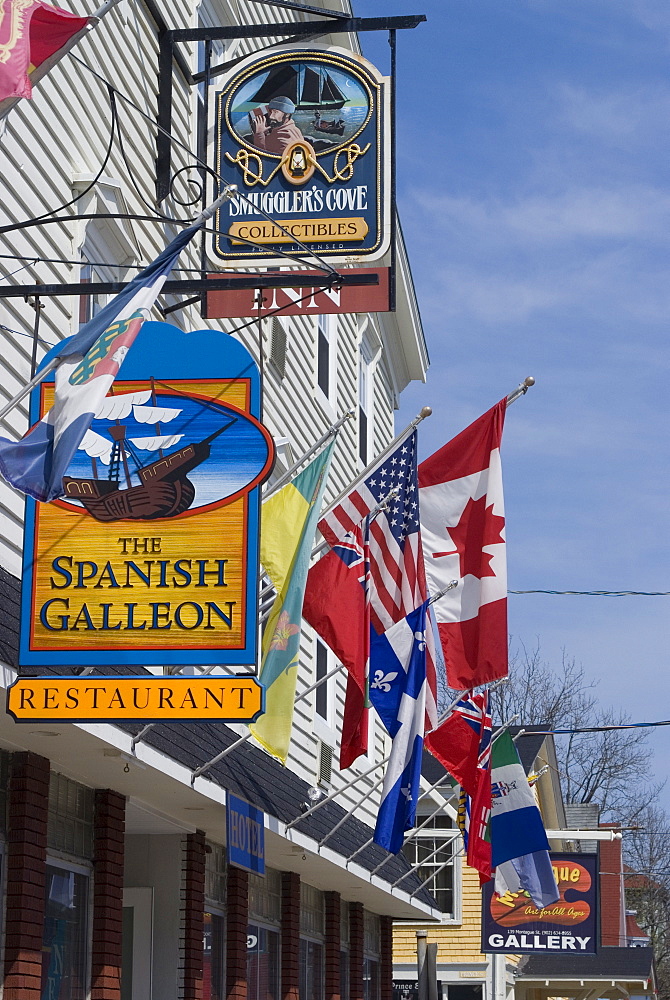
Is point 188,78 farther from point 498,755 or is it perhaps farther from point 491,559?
point 498,755

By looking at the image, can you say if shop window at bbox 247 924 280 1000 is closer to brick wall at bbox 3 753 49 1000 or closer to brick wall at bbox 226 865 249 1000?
brick wall at bbox 226 865 249 1000

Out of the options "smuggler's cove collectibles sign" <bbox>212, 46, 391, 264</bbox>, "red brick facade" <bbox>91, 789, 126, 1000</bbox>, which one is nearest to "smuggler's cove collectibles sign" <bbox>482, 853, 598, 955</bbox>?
"red brick facade" <bbox>91, 789, 126, 1000</bbox>

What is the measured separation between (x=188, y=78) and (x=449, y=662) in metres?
6.33

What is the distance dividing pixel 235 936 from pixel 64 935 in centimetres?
417

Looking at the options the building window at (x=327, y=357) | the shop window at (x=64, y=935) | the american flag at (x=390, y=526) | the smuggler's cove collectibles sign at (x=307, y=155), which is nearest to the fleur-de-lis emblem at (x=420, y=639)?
the american flag at (x=390, y=526)

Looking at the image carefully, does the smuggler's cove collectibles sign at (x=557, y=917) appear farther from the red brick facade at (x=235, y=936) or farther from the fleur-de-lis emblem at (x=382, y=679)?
the fleur-de-lis emblem at (x=382, y=679)

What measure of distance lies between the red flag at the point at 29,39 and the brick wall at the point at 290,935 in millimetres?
12143

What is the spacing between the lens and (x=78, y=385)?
693 centimetres

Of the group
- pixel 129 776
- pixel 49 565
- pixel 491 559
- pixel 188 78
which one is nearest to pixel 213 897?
pixel 129 776

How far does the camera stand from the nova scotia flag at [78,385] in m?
6.68

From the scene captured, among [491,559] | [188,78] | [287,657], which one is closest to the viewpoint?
[287,657]

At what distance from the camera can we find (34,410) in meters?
8.74

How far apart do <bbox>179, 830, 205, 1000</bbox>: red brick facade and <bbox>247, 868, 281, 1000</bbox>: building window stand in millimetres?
2320

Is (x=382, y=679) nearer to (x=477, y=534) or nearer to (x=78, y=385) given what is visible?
(x=477, y=534)
